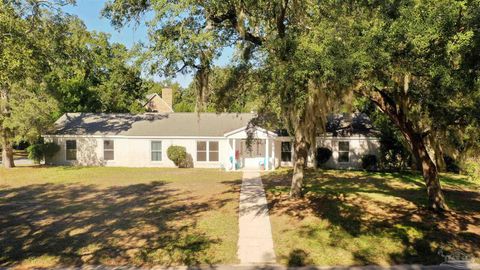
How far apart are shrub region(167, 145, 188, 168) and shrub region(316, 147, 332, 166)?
372 inches

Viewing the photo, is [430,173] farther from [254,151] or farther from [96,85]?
[96,85]

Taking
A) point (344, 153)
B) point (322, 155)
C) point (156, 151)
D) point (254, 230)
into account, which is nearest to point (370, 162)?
point (344, 153)

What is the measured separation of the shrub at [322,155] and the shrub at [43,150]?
19310 mm

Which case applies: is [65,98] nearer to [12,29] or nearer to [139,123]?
[139,123]

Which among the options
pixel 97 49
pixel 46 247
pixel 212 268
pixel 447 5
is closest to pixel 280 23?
→ pixel 447 5

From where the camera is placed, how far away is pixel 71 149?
1243 inches

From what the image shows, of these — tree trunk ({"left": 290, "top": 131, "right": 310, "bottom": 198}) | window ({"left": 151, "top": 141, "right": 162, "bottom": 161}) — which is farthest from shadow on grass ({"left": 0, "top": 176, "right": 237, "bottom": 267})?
window ({"left": 151, "top": 141, "right": 162, "bottom": 161})

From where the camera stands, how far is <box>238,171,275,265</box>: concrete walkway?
35.2ft

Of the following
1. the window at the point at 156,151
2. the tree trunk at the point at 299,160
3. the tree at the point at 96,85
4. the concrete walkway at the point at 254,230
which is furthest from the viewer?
the tree at the point at 96,85

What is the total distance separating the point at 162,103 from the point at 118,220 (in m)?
45.4

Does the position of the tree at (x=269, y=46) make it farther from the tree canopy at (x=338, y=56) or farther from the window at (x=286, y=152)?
the window at (x=286, y=152)

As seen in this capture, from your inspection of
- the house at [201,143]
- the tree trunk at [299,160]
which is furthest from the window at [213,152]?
the tree trunk at [299,160]

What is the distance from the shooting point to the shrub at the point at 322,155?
29.4 metres

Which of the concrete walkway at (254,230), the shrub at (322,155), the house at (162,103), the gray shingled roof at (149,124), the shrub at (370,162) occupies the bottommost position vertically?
the concrete walkway at (254,230)
